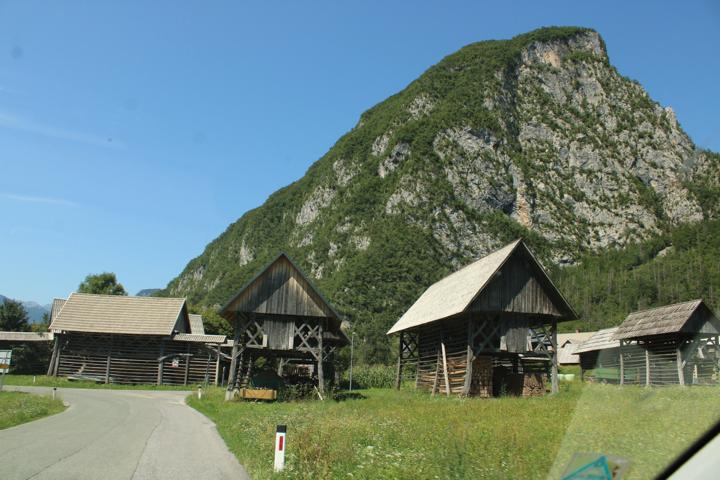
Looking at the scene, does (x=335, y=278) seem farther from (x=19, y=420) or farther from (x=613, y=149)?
(x=19, y=420)

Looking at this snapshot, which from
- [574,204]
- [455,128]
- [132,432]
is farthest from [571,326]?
[132,432]

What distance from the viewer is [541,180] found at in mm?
148750

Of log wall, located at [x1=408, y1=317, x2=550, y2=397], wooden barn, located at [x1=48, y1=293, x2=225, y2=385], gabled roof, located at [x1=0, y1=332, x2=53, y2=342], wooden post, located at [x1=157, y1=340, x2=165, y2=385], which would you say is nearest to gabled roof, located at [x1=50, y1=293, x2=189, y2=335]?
wooden barn, located at [x1=48, y1=293, x2=225, y2=385]

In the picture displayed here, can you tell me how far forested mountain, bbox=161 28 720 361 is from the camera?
117500mm

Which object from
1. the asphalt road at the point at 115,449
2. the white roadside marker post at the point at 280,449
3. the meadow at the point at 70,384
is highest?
the white roadside marker post at the point at 280,449

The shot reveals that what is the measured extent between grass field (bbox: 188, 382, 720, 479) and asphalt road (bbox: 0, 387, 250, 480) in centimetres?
85

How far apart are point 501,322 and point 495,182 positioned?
394ft

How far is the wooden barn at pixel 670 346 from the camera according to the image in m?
28.9

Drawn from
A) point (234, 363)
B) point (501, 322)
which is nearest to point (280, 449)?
point (234, 363)

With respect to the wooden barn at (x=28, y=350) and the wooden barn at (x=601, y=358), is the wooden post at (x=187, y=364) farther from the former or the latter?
the wooden barn at (x=601, y=358)

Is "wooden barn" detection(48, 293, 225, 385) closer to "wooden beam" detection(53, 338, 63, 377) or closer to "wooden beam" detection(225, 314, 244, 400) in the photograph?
"wooden beam" detection(53, 338, 63, 377)

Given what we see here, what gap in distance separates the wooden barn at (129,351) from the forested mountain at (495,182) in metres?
53.9

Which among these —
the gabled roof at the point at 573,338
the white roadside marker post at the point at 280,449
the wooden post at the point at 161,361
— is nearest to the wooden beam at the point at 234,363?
the wooden post at the point at 161,361

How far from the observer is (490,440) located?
11.2 m
